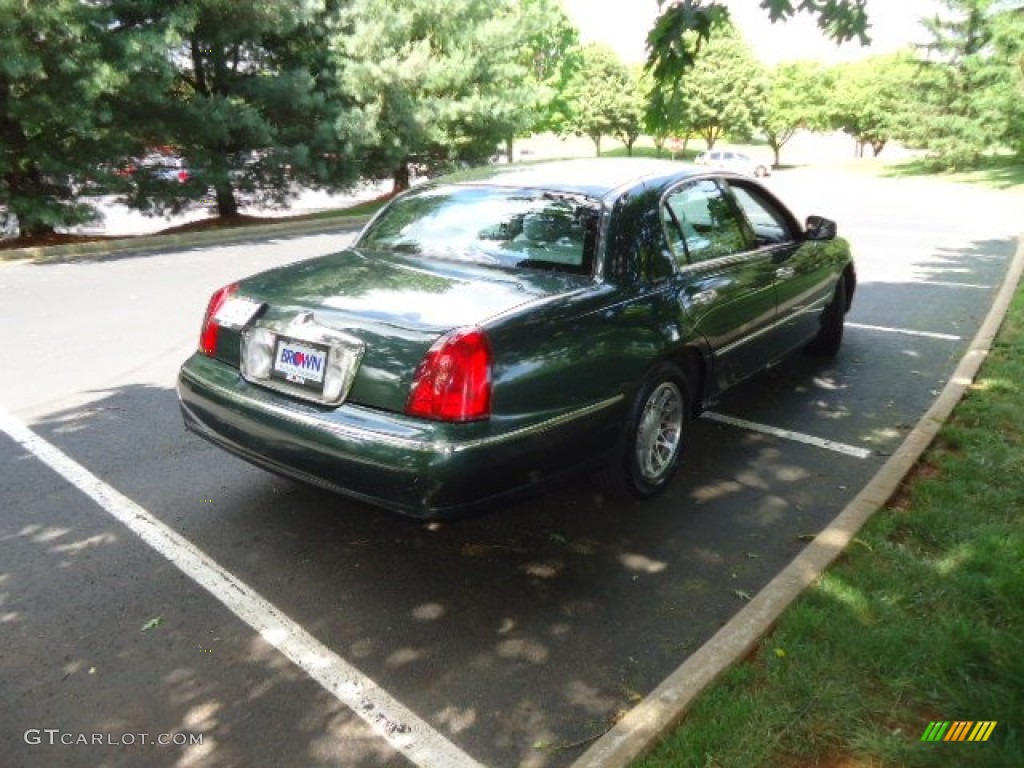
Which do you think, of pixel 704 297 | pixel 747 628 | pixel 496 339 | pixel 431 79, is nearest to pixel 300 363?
pixel 496 339

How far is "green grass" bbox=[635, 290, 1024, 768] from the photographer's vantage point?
7.66 feet

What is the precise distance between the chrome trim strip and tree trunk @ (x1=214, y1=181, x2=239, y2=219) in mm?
16696

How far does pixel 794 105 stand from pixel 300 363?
63295mm

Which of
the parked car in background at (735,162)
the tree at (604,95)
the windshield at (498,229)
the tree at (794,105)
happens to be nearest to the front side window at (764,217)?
the windshield at (498,229)

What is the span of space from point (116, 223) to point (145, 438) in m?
17.1

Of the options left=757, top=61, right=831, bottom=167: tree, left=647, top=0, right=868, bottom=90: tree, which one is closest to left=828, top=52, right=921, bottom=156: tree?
left=757, top=61, right=831, bottom=167: tree

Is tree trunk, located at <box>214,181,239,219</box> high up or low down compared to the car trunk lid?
down

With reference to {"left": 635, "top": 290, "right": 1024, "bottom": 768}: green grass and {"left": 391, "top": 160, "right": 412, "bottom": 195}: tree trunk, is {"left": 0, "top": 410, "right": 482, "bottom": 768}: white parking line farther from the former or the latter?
{"left": 391, "top": 160, "right": 412, "bottom": 195}: tree trunk

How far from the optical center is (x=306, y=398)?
3.23 metres

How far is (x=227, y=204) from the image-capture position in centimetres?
1917

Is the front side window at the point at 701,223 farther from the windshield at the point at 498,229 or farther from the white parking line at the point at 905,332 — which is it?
the white parking line at the point at 905,332

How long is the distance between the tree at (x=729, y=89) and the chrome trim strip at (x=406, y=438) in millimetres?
55764

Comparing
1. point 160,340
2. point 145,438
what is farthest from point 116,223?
point 145,438

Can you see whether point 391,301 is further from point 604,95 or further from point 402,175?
point 604,95
